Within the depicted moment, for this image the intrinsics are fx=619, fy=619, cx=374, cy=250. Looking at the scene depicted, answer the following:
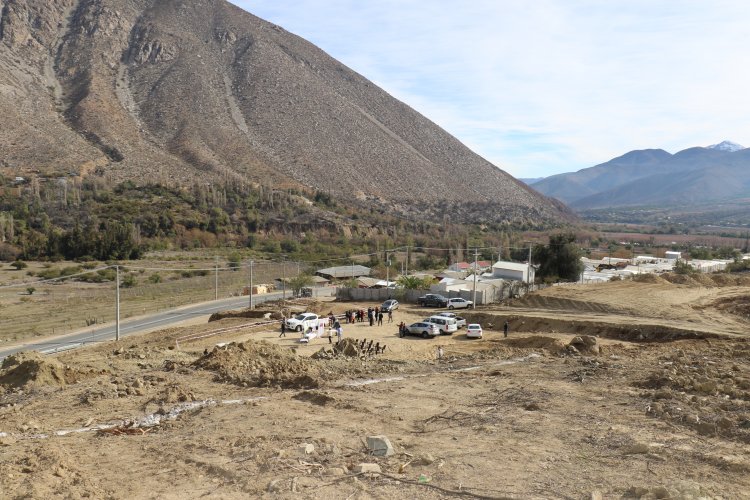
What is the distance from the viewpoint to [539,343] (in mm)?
26250

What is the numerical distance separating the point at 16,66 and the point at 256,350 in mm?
127811

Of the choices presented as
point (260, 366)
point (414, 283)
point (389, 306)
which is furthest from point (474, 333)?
point (414, 283)

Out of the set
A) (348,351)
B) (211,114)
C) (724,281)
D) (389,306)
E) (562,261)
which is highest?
(211,114)

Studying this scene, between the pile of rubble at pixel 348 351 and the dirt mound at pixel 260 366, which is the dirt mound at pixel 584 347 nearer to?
the pile of rubble at pixel 348 351

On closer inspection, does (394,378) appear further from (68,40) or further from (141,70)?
(68,40)

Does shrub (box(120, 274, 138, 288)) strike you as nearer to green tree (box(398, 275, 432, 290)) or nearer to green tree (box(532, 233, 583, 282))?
green tree (box(398, 275, 432, 290))

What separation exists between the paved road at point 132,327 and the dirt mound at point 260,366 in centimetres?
1379

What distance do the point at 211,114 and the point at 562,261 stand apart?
84697mm

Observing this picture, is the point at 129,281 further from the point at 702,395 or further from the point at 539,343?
the point at 702,395

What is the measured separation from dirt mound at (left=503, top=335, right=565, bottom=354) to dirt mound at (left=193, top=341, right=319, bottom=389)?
10.3 metres

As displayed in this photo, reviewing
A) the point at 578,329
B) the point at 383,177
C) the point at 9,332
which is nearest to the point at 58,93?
the point at 383,177

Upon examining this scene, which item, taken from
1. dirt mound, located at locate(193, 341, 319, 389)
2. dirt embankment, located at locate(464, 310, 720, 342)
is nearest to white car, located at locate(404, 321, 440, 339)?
dirt embankment, located at locate(464, 310, 720, 342)

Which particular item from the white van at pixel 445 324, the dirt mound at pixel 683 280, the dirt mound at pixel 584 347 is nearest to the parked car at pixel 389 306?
the white van at pixel 445 324

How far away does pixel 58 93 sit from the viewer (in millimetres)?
117562
